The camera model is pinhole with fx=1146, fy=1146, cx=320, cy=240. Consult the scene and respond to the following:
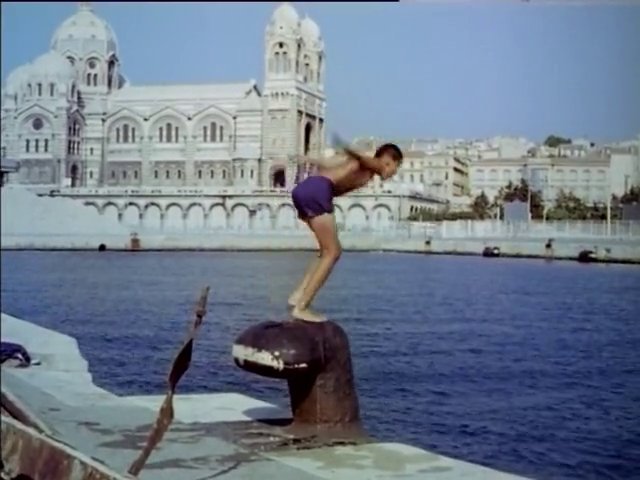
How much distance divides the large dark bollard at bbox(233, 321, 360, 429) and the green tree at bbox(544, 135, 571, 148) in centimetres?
63

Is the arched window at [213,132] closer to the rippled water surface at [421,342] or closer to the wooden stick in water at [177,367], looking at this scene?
the rippled water surface at [421,342]

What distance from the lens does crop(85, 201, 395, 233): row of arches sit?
7.72 ft

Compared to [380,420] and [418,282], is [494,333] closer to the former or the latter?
[418,282]

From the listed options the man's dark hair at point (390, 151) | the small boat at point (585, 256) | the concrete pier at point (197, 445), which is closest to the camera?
the concrete pier at point (197, 445)

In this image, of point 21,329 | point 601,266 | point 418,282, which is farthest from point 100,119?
point 418,282

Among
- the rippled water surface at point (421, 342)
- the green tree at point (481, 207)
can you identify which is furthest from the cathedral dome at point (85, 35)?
the green tree at point (481, 207)

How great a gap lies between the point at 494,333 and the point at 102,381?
1.77m

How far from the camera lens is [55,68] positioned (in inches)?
96.3

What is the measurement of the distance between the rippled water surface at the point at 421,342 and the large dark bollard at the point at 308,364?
52 cm

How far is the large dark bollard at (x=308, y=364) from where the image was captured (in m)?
1.50

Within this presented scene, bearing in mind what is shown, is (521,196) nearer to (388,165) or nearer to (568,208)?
(568,208)

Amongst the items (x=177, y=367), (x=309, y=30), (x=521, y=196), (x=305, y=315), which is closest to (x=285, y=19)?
(x=309, y=30)

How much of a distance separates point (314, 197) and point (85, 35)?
70cm

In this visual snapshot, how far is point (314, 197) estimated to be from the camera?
59.5 inches
